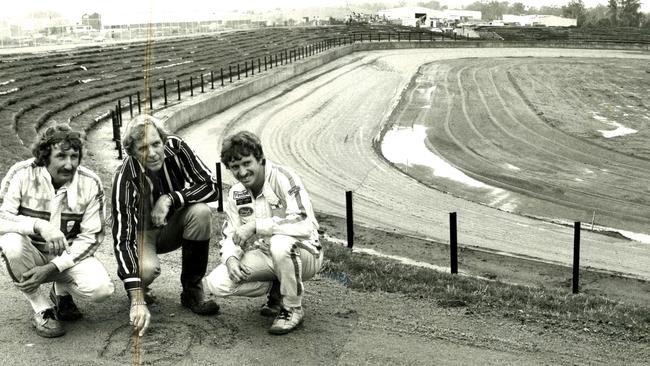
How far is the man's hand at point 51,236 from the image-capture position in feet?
17.2


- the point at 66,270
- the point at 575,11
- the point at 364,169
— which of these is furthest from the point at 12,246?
the point at 575,11

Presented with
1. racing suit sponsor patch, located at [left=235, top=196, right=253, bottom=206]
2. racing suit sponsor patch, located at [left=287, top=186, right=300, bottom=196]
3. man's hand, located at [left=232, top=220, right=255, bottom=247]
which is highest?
racing suit sponsor patch, located at [left=287, top=186, right=300, bottom=196]

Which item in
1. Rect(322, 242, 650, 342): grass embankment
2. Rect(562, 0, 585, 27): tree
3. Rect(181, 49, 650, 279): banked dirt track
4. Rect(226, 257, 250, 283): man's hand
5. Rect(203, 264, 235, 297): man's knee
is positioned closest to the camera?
Rect(226, 257, 250, 283): man's hand

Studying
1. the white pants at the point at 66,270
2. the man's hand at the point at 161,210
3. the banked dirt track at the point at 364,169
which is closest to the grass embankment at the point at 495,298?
the man's hand at the point at 161,210

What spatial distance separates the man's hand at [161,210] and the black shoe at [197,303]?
695 millimetres

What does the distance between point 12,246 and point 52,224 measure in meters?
0.28

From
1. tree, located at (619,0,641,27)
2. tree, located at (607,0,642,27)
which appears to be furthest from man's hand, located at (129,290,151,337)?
tree, located at (619,0,641,27)

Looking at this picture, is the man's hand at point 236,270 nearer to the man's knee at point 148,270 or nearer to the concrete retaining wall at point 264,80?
the man's knee at point 148,270

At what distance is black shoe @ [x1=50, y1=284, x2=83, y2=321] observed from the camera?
578 centimetres

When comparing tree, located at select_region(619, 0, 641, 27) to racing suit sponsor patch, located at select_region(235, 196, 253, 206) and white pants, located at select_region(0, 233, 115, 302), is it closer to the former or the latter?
racing suit sponsor patch, located at select_region(235, 196, 253, 206)

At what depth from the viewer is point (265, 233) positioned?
544 centimetres

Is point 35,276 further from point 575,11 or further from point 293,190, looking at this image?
point 575,11

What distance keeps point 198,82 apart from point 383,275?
29004mm

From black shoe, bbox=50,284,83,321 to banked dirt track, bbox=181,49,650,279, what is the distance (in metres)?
5.57
